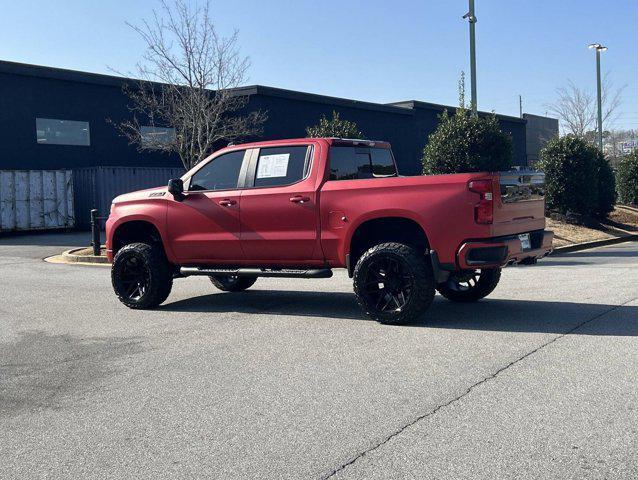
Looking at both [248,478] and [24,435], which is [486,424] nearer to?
[248,478]

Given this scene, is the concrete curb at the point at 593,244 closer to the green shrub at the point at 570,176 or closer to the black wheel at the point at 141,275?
the green shrub at the point at 570,176

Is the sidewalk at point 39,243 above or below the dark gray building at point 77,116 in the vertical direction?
below

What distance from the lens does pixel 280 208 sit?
8461 millimetres

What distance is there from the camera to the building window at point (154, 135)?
1132 inches

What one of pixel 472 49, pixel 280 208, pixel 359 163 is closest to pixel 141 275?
pixel 280 208

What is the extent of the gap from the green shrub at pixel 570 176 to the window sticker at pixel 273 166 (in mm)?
16453

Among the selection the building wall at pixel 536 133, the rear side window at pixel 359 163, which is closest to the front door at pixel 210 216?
the rear side window at pixel 359 163

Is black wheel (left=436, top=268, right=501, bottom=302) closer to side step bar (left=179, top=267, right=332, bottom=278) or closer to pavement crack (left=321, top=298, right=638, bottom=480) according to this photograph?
pavement crack (left=321, top=298, right=638, bottom=480)


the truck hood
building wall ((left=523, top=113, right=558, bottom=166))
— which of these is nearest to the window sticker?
the truck hood

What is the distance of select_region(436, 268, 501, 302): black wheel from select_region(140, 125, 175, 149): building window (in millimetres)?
21087

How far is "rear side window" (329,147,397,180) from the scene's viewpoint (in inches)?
340

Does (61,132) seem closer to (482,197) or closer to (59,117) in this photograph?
(59,117)

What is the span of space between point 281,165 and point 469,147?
1166 cm

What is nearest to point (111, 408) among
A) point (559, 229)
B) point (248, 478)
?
point (248, 478)
